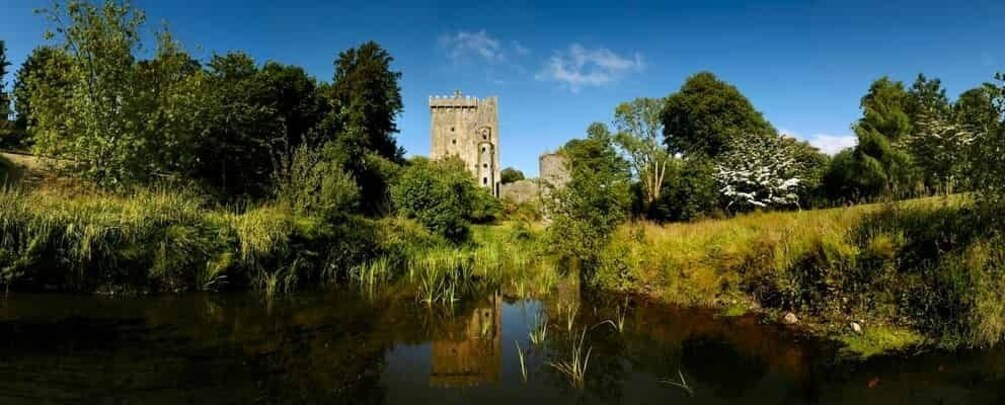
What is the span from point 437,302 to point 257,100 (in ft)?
56.7

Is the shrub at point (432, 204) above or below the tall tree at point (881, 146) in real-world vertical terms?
below

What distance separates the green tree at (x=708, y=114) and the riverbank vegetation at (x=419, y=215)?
23.6 ft

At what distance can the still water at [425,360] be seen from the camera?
4746mm

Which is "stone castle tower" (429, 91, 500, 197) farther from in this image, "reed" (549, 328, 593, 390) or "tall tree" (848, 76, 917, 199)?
"reed" (549, 328, 593, 390)

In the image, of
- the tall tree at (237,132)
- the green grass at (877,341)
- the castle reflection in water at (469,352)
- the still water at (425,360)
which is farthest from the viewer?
the tall tree at (237,132)

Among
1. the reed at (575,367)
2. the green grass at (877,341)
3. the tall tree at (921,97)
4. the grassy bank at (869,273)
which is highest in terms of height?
the tall tree at (921,97)

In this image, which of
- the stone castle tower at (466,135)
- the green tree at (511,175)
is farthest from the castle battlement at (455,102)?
the green tree at (511,175)

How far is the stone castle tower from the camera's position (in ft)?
192

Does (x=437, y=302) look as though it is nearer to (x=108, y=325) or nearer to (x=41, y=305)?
(x=108, y=325)

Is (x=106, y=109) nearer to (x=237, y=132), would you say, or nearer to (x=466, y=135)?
(x=237, y=132)

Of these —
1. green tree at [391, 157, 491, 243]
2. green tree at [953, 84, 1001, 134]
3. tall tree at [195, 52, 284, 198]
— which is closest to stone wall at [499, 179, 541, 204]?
tall tree at [195, 52, 284, 198]

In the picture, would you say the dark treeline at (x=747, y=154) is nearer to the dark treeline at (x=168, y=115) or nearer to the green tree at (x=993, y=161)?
the green tree at (x=993, y=161)

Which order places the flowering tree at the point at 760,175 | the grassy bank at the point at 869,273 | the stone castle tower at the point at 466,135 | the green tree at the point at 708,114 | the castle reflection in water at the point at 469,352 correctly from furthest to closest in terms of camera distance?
1. the stone castle tower at the point at 466,135
2. the green tree at the point at 708,114
3. the flowering tree at the point at 760,175
4. the grassy bank at the point at 869,273
5. the castle reflection in water at the point at 469,352

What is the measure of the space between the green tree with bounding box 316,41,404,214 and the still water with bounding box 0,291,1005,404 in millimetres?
17236
